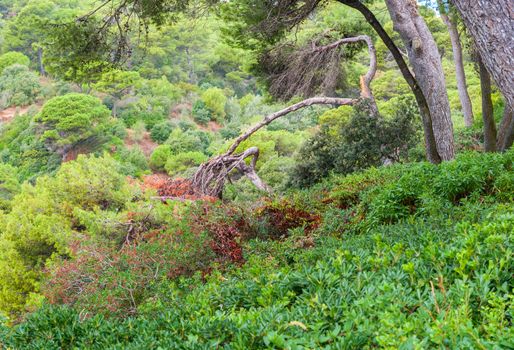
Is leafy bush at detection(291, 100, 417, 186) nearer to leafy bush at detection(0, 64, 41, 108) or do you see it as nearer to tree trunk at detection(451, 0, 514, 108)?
tree trunk at detection(451, 0, 514, 108)

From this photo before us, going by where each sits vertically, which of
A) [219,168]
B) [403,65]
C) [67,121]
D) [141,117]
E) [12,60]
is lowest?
[141,117]

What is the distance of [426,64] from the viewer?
6109mm

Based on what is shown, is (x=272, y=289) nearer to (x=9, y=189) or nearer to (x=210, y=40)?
(x=9, y=189)

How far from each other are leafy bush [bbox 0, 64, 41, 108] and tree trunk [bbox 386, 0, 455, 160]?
107ft

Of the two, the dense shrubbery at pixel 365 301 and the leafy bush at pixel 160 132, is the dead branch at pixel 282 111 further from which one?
the leafy bush at pixel 160 132

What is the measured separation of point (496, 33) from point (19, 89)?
3646 cm

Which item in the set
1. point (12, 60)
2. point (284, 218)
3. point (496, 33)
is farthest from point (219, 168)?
point (12, 60)

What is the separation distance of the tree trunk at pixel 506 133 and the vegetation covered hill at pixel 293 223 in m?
0.05

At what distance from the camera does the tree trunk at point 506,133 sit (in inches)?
230

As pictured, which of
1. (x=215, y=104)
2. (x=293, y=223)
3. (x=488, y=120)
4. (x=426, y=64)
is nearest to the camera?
(x=293, y=223)

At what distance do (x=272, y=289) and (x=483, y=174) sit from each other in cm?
222

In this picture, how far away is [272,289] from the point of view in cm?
197

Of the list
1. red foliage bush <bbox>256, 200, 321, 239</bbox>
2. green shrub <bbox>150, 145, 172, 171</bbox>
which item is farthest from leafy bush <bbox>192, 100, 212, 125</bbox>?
red foliage bush <bbox>256, 200, 321, 239</bbox>

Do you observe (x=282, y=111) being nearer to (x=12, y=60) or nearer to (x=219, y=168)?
(x=219, y=168)
